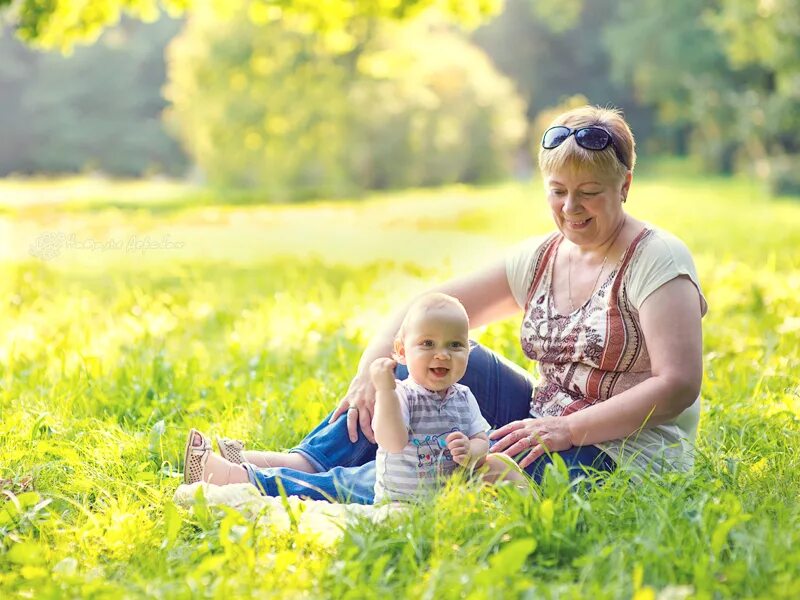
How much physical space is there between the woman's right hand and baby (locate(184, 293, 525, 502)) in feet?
0.95

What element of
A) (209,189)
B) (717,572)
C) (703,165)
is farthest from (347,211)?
(703,165)

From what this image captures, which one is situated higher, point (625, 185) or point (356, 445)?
point (625, 185)

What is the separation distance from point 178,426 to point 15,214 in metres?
15.7

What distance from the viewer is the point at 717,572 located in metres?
2.56

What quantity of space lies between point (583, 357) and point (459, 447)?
538 millimetres

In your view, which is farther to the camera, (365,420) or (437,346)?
(365,420)

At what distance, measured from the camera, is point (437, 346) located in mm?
3199

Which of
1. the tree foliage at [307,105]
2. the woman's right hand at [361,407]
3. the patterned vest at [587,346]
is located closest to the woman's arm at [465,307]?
the woman's right hand at [361,407]

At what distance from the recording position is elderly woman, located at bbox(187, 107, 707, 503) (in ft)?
10.5

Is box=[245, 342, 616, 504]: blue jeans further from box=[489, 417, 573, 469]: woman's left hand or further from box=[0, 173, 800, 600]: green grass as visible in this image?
box=[489, 417, 573, 469]: woman's left hand

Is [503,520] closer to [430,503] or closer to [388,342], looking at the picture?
[430,503]

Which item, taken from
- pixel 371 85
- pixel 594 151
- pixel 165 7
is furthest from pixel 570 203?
pixel 371 85

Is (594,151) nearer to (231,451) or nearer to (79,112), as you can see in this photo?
(231,451)

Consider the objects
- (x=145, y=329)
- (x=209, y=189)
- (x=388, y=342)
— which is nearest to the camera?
(x=388, y=342)
